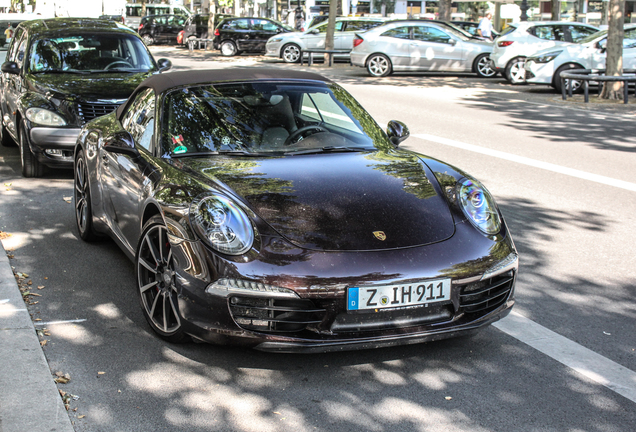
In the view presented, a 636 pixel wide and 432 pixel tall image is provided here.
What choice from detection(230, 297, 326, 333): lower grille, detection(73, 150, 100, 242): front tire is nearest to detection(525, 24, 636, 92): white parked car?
detection(73, 150, 100, 242): front tire

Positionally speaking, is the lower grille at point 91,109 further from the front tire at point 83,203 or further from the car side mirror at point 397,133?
the car side mirror at point 397,133

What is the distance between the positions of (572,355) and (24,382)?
8.85 ft

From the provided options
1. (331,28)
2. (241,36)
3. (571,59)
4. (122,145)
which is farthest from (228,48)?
(122,145)

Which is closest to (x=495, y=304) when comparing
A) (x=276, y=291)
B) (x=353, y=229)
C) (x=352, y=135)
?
(x=353, y=229)

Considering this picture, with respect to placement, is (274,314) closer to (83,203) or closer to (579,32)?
(83,203)

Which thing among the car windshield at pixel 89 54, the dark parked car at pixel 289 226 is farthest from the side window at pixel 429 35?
the dark parked car at pixel 289 226

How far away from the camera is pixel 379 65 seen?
22.8m

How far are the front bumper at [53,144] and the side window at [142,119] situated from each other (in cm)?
266

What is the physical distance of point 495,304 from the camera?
392cm

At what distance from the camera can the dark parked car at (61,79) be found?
26.4 feet

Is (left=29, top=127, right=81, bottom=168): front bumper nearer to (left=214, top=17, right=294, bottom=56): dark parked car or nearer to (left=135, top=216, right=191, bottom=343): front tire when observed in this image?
(left=135, top=216, right=191, bottom=343): front tire

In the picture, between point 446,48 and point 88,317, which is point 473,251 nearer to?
point 88,317

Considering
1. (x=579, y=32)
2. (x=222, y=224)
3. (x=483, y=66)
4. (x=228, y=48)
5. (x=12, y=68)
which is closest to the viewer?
(x=222, y=224)

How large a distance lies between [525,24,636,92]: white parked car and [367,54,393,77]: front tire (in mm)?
5714
